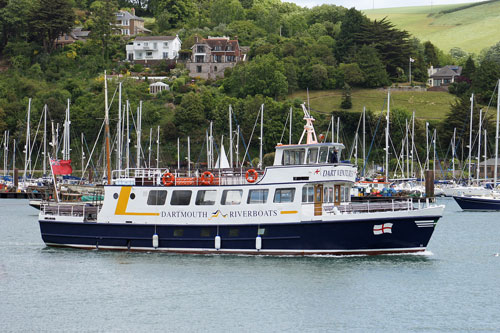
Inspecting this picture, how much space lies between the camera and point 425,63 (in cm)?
15338

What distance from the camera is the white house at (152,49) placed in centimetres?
15525

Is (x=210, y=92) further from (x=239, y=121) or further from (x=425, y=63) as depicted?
(x=425, y=63)

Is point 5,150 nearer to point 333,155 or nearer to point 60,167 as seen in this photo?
point 60,167

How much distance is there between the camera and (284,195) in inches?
1587

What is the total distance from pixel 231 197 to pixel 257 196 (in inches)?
52.5

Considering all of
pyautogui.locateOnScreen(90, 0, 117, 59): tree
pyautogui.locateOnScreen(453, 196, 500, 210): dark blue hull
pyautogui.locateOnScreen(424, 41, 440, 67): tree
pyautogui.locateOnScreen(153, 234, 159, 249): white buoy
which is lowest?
pyautogui.locateOnScreen(453, 196, 500, 210): dark blue hull

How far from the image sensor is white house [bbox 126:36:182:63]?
155 m

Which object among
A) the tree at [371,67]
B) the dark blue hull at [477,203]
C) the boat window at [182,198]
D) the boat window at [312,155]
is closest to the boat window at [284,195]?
the boat window at [312,155]

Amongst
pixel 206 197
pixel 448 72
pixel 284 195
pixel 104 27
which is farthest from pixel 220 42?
pixel 284 195

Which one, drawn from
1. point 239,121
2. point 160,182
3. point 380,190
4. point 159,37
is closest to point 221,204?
point 160,182

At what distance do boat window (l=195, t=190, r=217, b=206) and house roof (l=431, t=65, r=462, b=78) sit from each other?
115 meters

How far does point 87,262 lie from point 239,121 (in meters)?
75.9

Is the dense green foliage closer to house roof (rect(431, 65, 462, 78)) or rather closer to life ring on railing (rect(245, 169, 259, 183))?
house roof (rect(431, 65, 462, 78))

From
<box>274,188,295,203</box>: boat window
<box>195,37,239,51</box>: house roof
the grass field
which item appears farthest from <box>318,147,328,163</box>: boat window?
<box>195,37,239,51</box>: house roof
